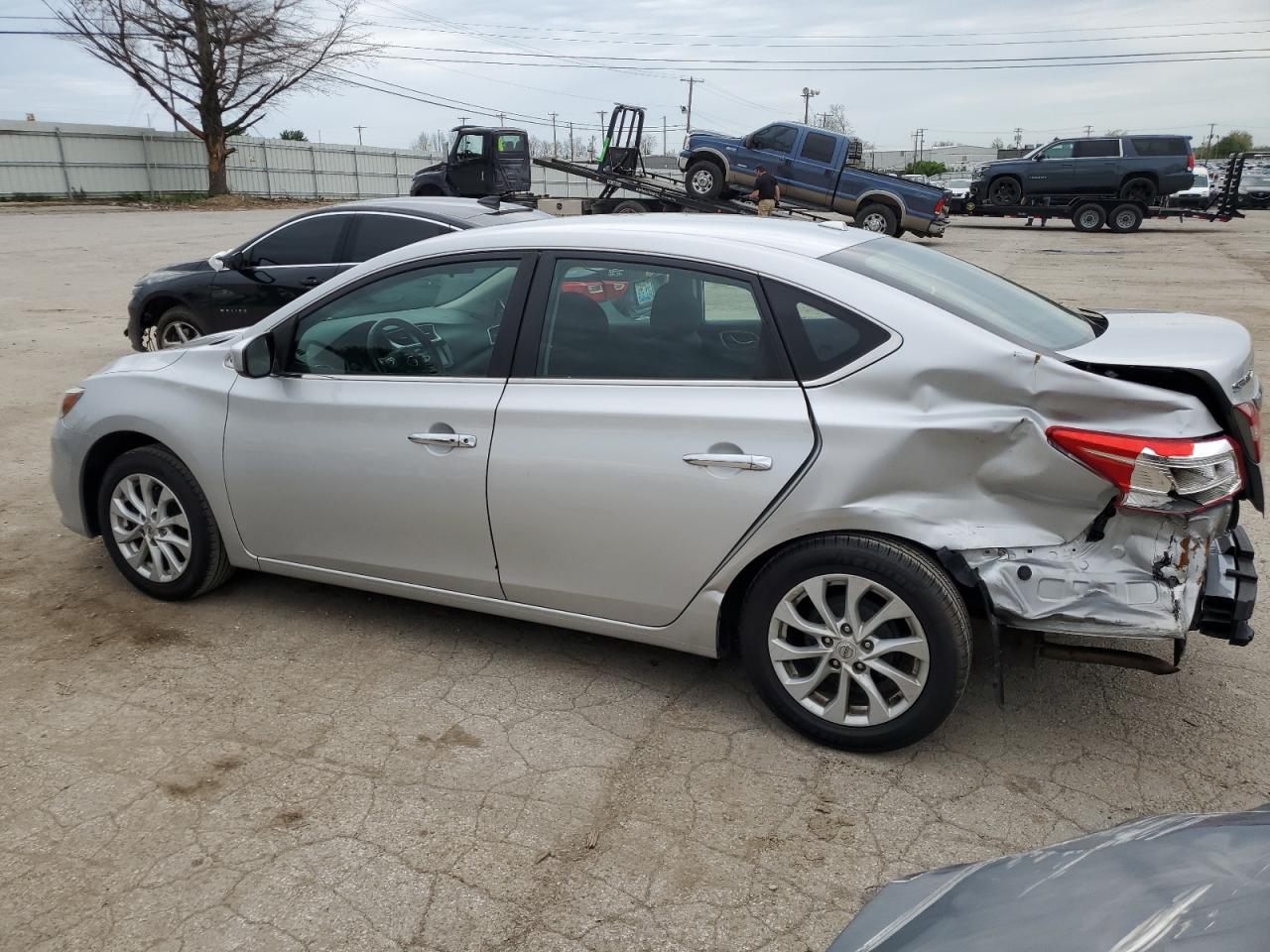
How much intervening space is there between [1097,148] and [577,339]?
28.5 metres

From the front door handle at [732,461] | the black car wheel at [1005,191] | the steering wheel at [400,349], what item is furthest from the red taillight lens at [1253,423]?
the black car wheel at [1005,191]

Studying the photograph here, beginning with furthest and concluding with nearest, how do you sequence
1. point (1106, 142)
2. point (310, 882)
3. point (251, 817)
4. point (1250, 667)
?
point (1106, 142) < point (1250, 667) < point (251, 817) < point (310, 882)

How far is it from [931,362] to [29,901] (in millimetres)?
2840

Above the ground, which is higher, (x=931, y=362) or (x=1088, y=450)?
(x=931, y=362)

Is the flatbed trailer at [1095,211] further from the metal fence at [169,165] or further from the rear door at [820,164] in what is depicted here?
the metal fence at [169,165]

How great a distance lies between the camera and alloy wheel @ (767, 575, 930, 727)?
3086 millimetres

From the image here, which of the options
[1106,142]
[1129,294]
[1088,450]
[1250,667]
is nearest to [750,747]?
[1088,450]

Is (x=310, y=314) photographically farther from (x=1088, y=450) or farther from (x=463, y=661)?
(x=1088, y=450)

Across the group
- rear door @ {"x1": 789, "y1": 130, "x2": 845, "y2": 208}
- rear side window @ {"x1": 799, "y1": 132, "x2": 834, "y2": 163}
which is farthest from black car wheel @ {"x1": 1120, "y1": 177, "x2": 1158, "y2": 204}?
rear side window @ {"x1": 799, "y1": 132, "x2": 834, "y2": 163}

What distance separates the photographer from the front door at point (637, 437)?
3.21 m

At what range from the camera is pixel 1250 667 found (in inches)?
151

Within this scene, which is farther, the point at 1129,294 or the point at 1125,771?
the point at 1129,294

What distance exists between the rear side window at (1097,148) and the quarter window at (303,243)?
25.3 m

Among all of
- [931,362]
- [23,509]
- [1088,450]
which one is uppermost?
[931,362]
